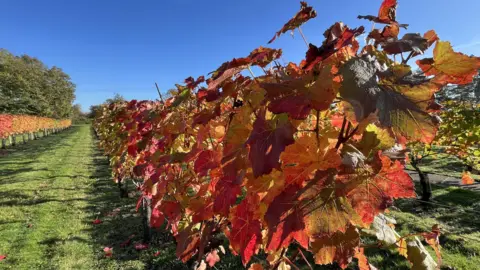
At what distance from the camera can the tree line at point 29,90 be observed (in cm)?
4968

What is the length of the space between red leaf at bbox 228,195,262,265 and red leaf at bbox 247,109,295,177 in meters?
0.37

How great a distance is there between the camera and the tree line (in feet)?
163

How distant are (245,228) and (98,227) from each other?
22.0 ft

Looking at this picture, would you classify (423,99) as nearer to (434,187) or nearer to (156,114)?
(156,114)

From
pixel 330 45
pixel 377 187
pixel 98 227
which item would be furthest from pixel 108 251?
pixel 330 45

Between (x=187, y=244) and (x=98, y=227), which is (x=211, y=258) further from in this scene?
(x=98, y=227)

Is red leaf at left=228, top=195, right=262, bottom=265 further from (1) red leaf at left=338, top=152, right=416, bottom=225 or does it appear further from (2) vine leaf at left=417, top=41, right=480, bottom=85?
(2) vine leaf at left=417, top=41, right=480, bottom=85

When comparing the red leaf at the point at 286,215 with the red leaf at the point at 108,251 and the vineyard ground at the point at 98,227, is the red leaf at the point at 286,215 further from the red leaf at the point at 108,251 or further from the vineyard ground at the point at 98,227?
the red leaf at the point at 108,251

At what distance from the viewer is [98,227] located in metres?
6.69

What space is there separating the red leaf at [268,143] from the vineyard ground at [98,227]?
260 cm

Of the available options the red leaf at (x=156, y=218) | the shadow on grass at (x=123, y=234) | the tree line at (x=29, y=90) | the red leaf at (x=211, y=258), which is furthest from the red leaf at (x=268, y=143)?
the tree line at (x=29, y=90)

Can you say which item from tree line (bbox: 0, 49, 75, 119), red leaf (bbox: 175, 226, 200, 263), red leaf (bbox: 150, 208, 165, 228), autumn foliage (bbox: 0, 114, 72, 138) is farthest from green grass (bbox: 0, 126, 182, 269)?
tree line (bbox: 0, 49, 75, 119)

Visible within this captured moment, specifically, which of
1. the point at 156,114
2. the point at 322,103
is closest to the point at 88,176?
the point at 156,114

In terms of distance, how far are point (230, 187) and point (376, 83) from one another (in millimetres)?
564
